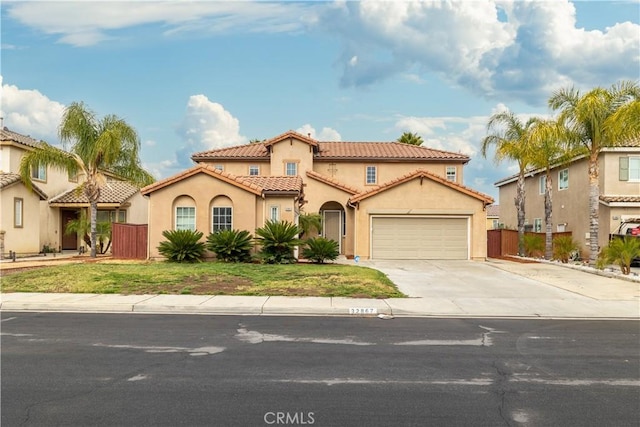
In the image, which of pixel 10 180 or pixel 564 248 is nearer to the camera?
pixel 564 248

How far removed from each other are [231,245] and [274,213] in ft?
9.91

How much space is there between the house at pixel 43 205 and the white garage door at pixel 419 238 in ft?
51.1

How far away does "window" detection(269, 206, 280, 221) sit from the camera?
77.8ft

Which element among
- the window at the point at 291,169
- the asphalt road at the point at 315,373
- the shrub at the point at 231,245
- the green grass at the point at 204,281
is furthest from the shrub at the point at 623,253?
the window at the point at 291,169

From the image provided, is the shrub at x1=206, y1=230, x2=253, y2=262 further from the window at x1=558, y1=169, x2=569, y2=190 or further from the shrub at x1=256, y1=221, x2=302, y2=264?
the window at x1=558, y1=169, x2=569, y2=190

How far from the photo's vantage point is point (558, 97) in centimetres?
2411

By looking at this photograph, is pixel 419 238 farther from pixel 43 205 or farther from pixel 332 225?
pixel 43 205

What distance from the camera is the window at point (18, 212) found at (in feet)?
89.6

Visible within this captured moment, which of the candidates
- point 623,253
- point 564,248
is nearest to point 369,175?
point 564,248

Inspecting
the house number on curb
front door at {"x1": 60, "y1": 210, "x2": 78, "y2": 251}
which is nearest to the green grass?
the house number on curb

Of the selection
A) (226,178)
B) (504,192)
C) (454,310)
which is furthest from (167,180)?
(504,192)

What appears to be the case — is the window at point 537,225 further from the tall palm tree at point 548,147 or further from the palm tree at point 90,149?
the palm tree at point 90,149

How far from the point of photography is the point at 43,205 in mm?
30531

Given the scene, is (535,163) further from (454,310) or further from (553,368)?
(553,368)
